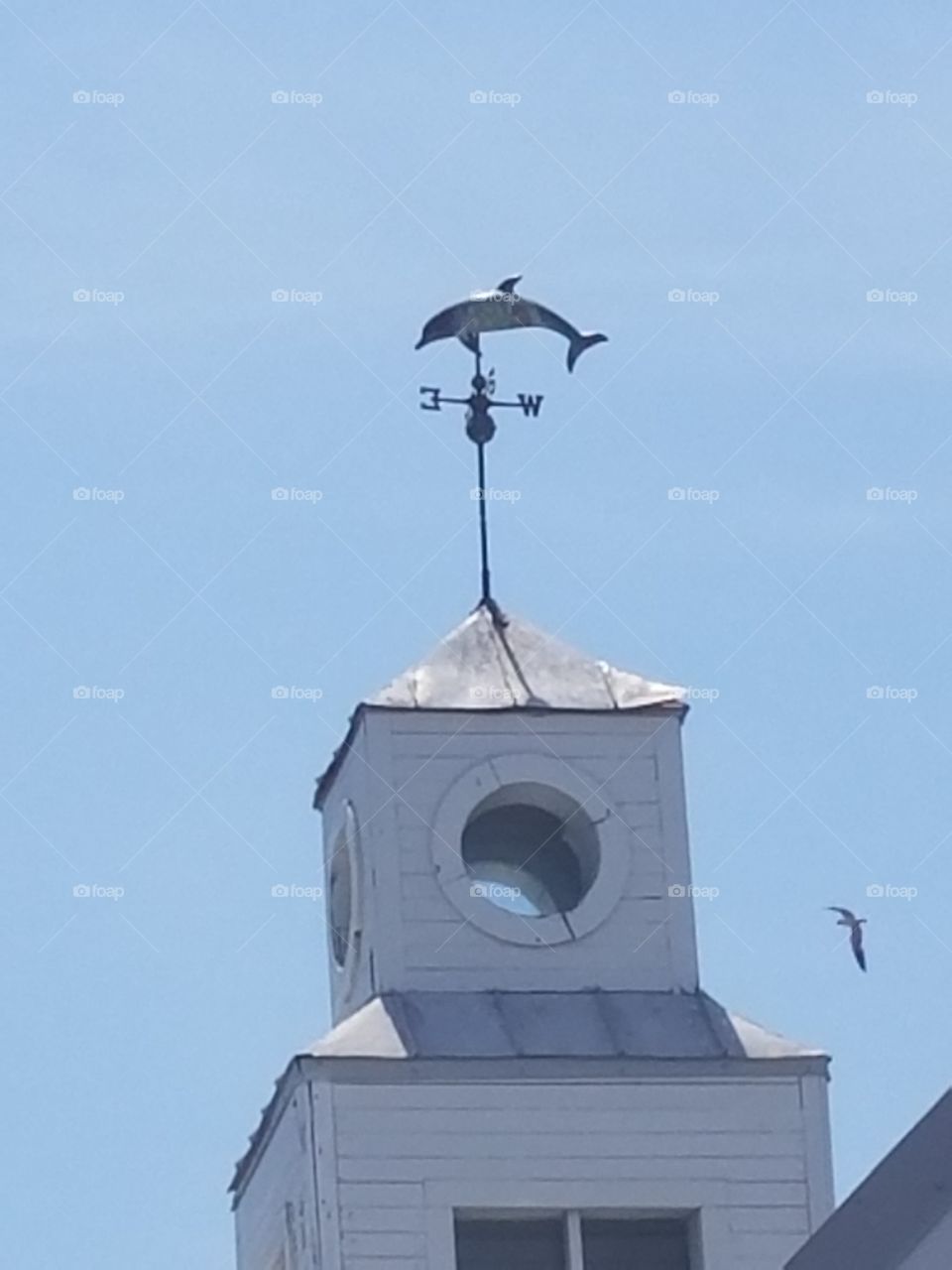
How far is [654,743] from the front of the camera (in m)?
33.3

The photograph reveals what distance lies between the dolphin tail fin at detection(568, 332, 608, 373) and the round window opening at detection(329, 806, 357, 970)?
3.84 metres

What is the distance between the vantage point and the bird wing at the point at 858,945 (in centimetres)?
3200

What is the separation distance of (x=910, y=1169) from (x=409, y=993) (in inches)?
362

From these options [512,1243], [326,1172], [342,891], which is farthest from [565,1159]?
[342,891]

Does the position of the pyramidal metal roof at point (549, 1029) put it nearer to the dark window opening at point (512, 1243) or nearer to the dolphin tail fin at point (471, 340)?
the dark window opening at point (512, 1243)

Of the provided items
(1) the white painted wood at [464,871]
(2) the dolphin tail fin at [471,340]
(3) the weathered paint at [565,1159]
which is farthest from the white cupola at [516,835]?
(2) the dolphin tail fin at [471,340]

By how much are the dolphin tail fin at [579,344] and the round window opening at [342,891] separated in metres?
3.84

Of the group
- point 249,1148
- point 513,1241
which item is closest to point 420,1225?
point 513,1241

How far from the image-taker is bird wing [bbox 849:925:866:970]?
32.0 m

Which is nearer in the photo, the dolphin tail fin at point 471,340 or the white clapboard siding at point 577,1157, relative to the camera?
the white clapboard siding at point 577,1157

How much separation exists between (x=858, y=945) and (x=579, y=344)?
5.22 metres

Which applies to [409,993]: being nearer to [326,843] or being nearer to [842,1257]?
[326,843]

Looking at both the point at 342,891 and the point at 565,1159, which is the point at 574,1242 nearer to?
the point at 565,1159

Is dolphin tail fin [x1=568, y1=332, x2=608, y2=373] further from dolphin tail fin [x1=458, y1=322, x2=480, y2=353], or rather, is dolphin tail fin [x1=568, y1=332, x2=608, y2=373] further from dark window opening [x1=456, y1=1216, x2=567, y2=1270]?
dark window opening [x1=456, y1=1216, x2=567, y2=1270]
